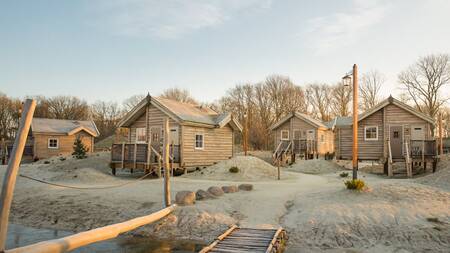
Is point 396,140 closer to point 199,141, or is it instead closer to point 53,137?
point 199,141

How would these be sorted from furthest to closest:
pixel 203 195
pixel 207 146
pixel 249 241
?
pixel 207 146 < pixel 203 195 < pixel 249 241

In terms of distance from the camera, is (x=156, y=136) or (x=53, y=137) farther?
(x=53, y=137)

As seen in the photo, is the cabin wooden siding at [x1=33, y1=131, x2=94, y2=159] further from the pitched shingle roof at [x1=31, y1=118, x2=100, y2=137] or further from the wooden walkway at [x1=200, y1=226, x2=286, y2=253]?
the wooden walkway at [x1=200, y1=226, x2=286, y2=253]

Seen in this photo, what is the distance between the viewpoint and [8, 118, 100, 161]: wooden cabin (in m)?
37.3

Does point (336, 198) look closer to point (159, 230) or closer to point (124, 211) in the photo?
point (159, 230)

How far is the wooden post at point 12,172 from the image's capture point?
555 cm

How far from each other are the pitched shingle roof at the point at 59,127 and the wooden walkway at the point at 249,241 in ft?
110

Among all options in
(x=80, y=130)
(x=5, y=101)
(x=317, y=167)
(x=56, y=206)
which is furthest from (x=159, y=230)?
(x=5, y=101)

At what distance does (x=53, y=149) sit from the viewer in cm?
3847

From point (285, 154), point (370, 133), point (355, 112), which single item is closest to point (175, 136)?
point (355, 112)

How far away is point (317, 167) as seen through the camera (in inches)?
1152

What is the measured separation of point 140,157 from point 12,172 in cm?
1721

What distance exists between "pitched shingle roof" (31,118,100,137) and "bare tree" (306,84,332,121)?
41633 millimetres

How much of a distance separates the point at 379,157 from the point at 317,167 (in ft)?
15.6
